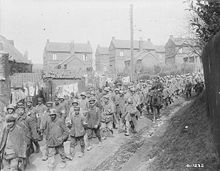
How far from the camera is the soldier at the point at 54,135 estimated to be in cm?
843

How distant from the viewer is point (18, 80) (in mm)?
26734

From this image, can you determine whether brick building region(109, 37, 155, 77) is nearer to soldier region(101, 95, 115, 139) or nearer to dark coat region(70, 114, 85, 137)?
soldier region(101, 95, 115, 139)

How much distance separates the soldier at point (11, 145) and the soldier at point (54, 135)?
56.4 inches

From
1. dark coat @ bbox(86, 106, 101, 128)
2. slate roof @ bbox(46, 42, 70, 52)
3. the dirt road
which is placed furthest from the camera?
slate roof @ bbox(46, 42, 70, 52)

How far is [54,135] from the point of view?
846 centimetres

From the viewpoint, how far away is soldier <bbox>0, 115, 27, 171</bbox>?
6766 mm

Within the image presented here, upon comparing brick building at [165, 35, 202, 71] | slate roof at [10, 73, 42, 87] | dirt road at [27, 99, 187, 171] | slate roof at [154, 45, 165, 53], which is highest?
slate roof at [154, 45, 165, 53]

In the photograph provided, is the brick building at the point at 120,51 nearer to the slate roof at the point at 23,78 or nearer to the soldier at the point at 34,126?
the slate roof at the point at 23,78

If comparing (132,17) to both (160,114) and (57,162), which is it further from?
(57,162)

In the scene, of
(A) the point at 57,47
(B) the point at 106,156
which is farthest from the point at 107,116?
(A) the point at 57,47

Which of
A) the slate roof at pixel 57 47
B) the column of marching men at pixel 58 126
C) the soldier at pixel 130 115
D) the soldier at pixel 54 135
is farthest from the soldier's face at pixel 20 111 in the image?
the slate roof at pixel 57 47

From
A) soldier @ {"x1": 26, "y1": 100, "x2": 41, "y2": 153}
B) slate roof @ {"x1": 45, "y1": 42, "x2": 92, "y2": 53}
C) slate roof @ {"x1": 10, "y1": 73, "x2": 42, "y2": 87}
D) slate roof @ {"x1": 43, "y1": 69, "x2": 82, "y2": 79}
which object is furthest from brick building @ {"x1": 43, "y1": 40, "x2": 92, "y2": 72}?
soldier @ {"x1": 26, "y1": 100, "x2": 41, "y2": 153}

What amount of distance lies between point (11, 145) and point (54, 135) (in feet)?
5.82

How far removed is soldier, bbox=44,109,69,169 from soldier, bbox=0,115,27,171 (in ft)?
4.70
